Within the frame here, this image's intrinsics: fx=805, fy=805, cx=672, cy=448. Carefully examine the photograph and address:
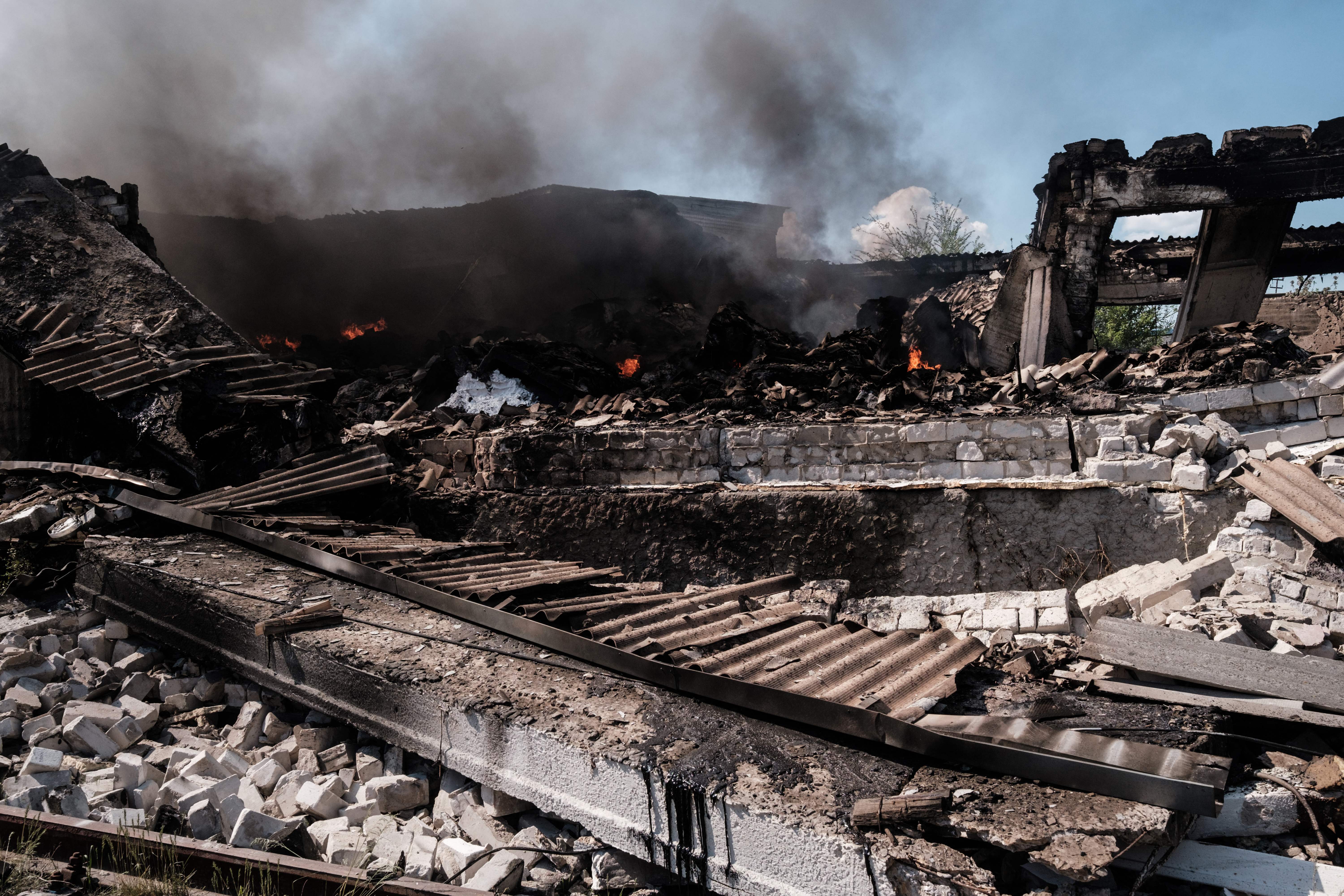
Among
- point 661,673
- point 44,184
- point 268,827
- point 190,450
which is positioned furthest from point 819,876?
point 44,184

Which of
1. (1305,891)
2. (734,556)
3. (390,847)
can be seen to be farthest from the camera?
(734,556)

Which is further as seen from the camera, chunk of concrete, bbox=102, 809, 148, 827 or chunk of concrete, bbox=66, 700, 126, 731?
chunk of concrete, bbox=66, 700, 126, 731

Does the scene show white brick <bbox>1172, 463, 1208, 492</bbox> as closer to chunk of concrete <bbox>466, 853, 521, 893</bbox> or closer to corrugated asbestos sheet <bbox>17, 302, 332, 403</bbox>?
chunk of concrete <bbox>466, 853, 521, 893</bbox>

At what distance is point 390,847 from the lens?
10.2 feet

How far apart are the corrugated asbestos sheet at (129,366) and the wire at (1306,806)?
7352 millimetres

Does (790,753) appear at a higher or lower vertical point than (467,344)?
lower

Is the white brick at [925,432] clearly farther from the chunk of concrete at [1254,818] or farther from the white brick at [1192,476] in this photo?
the chunk of concrete at [1254,818]

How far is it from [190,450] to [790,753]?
6213 mm

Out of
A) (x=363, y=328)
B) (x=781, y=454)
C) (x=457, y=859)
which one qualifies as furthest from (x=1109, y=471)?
(x=363, y=328)

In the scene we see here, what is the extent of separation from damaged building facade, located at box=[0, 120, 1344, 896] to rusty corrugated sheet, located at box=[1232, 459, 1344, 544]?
0.02m

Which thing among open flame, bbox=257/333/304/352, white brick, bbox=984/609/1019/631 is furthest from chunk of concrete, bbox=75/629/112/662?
open flame, bbox=257/333/304/352

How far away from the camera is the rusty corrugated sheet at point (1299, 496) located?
15.8 ft

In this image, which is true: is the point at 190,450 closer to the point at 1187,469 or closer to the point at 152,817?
the point at 152,817

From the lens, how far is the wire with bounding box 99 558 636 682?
11.7ft
